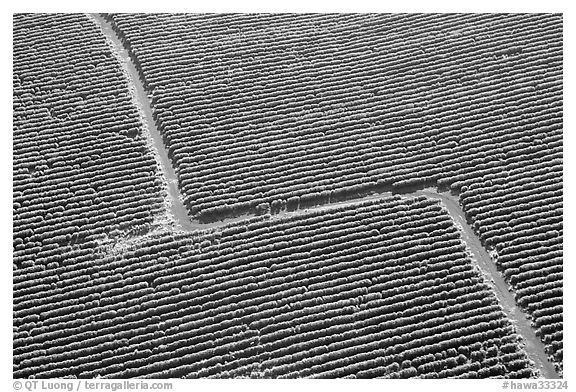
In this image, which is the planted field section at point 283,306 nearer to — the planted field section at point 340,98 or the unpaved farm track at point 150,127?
the unpaved farm track at point 150,127

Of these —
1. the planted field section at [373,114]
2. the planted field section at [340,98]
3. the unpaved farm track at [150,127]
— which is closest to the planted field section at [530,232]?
the planted field section at [373,114]

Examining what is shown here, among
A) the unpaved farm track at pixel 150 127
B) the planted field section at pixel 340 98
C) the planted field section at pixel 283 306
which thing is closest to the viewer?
the planted field section at pixel 283 306

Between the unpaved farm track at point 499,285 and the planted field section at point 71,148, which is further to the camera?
the planted field section at point 71,148

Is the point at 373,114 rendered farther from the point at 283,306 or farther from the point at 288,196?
the point at 283,306

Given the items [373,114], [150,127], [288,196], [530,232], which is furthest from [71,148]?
[530,232]

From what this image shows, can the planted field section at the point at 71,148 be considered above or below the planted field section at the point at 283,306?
above

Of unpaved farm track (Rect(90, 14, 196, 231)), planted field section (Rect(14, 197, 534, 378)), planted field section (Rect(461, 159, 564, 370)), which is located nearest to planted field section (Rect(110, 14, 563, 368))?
planted field section (Rect(461, 159, 564, 370))
